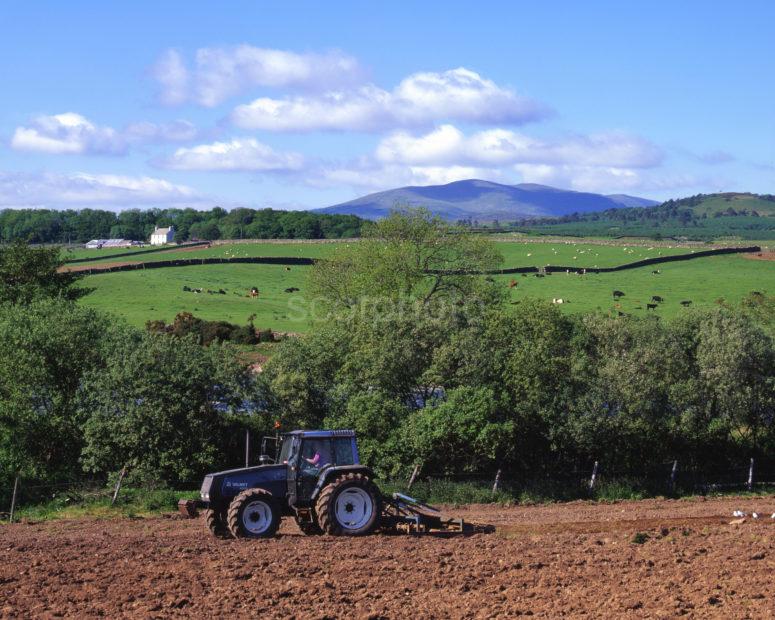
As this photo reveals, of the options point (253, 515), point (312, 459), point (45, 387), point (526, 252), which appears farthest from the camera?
point (526, 252)

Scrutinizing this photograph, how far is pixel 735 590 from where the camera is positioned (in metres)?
16.0

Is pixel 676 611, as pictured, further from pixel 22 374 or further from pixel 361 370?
pixel 22 374

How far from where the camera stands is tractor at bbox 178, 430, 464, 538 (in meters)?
21.4

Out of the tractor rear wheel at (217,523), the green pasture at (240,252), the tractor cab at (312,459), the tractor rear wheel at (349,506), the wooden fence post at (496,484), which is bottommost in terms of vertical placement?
the wooden fence post at (496,484)

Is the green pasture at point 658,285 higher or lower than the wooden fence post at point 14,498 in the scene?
higher

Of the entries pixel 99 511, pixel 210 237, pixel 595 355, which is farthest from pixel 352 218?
pixel 99 511

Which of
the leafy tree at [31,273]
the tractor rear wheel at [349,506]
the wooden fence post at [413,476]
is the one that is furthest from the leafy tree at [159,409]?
the leafy tree at [31,273]

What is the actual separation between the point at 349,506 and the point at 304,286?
160 ft

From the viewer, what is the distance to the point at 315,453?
2200cm

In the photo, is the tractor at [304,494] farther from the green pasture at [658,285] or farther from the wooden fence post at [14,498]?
the green pasture at [658,285]

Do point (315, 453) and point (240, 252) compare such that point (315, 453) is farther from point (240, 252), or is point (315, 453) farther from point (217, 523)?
point (240, 252)

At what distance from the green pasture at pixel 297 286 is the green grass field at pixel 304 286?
0.25ft

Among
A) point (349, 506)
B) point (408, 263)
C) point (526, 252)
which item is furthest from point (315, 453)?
point (526, 252)

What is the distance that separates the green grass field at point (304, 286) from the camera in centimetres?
7525
